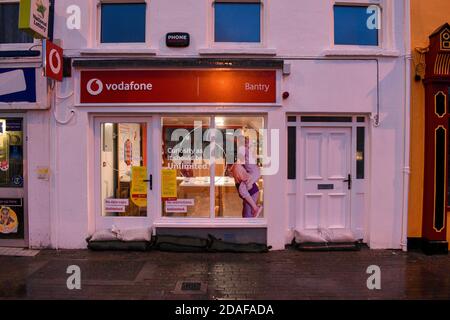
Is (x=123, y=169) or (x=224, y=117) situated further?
(x=123, y=169)

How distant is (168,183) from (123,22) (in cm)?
315

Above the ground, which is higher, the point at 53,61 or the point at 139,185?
the point at 53,61

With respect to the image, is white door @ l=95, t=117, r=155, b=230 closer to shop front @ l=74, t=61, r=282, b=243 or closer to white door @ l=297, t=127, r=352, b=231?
shop front @ l=74, t=61, r=282, b=243

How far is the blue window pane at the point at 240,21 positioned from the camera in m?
6.91

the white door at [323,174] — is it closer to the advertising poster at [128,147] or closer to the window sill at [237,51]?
the window sill at [237,51]

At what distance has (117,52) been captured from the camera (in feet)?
21.8

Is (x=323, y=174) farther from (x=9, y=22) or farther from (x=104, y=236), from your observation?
(x=9, y=22)

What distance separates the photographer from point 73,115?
672cm

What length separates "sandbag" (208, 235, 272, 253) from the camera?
21.6 ft

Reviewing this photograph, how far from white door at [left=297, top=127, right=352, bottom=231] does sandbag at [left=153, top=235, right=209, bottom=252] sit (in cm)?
189

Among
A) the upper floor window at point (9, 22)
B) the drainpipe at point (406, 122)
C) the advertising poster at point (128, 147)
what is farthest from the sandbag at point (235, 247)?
the upper floor window at point (9, 22)

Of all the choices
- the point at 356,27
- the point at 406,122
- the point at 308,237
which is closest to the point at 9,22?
the point at 356,27

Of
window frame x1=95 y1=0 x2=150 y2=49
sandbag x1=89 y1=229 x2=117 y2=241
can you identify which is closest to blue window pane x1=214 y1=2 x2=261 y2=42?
window frame x1=95 y1=0 x2=150 y2=49
